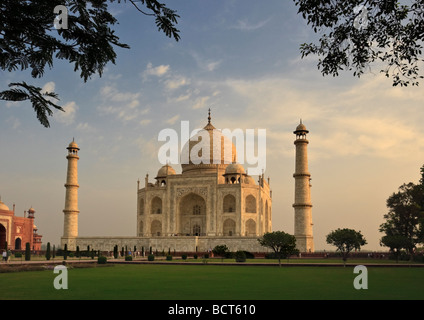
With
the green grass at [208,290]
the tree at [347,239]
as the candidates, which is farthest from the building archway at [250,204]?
the green grass at [208,290]

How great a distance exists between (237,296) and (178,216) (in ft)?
115

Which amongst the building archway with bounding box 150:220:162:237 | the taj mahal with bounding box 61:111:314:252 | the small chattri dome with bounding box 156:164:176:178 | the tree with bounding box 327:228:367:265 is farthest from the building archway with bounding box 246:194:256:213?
the tree with bounding box 327:228:367:265

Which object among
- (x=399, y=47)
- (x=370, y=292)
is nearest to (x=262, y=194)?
(x=370, y=292)

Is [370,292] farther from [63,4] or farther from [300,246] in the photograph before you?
[300,246]

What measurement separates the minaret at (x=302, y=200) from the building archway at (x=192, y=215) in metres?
10.2

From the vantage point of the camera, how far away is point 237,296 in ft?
36.2

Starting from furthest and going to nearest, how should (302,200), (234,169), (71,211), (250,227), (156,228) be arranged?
(156,228) → (234,169) → (71,211) → (250,227) → (302,200)

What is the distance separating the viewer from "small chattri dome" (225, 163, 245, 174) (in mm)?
46322

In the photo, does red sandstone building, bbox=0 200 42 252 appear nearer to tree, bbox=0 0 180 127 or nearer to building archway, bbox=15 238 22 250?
building archway, bbox=15 238 22 250

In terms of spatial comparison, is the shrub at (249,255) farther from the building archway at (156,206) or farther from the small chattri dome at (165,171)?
the small chattri dome at (165,171)

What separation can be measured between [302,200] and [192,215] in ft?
39.0

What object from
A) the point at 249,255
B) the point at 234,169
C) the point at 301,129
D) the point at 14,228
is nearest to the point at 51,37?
the point at 249,255

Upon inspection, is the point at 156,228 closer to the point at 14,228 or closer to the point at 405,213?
the point at 14,228

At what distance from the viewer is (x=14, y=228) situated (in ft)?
170
